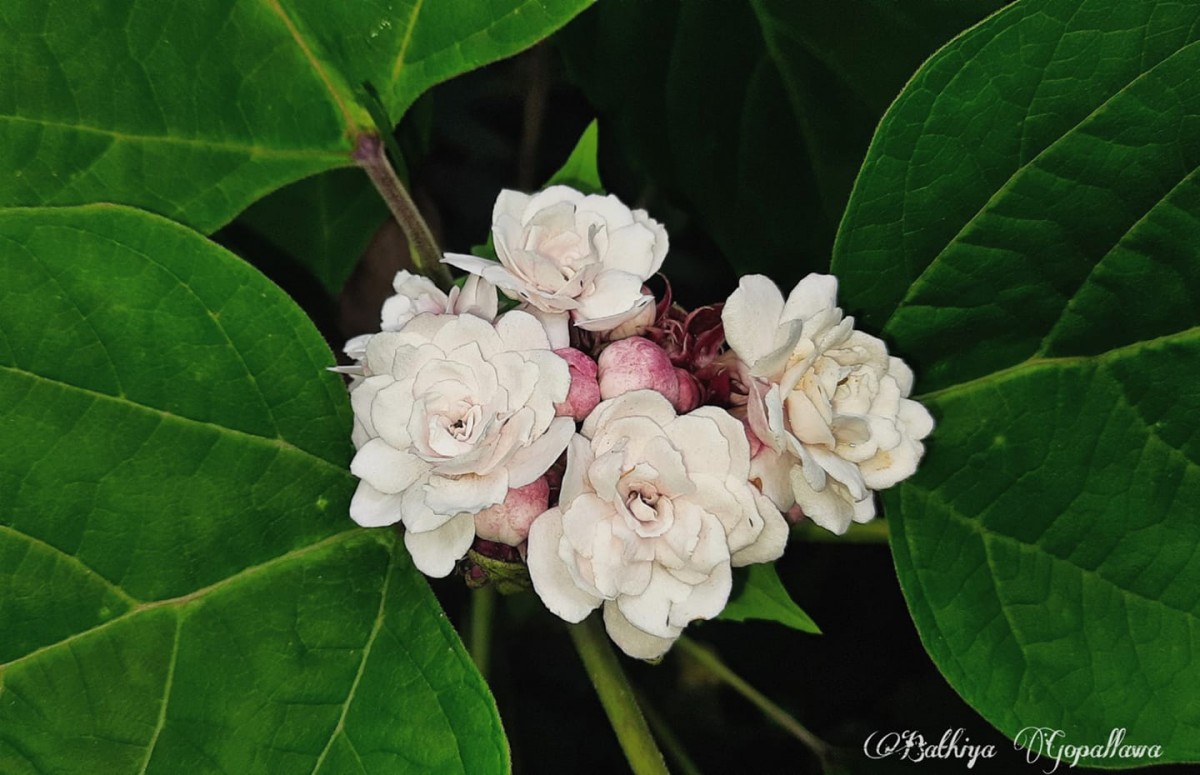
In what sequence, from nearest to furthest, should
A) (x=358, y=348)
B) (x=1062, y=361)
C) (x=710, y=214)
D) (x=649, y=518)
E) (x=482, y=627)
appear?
(x=649, y=518), (x=358, y=348), (x=1062, y=361), (x=482, y=627), (x=710, y=214)

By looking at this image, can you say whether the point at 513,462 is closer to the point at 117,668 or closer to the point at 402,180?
the point at 117,668

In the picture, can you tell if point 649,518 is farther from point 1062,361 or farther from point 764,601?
point 1062,361

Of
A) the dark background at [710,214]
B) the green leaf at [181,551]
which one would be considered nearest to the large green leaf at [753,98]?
the dark background at [710,214]

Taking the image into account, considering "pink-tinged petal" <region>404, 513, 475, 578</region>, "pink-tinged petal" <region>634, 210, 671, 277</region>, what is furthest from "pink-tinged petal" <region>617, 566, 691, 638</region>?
"pink-tinged petal" <region>634, 210, 671, 277</region>

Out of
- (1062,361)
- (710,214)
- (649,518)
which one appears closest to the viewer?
(649,518)

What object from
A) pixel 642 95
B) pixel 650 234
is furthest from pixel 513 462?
pixel 642 95

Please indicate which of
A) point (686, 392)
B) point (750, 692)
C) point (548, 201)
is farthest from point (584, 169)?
point (750, 692)
